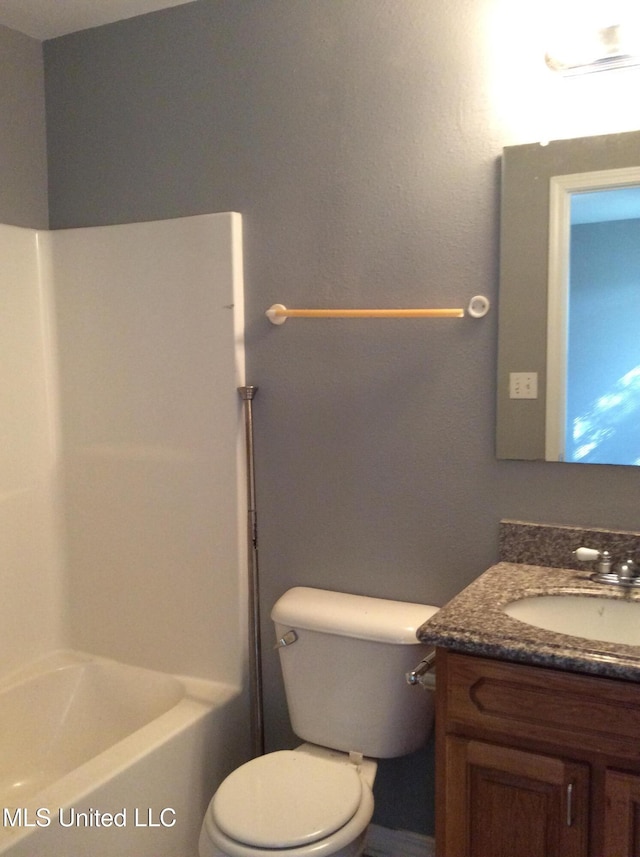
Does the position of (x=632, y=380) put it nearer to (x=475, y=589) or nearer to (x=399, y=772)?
(x=475, y=589)

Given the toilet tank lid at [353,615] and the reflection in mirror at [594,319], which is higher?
the reflection in mirror at [594,319]

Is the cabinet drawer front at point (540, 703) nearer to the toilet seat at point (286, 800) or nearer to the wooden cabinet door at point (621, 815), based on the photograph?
the wooden cabinet door at point (621, 815)

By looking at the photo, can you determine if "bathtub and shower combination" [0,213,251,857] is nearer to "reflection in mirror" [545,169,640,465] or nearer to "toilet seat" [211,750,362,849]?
"toilet seat" [211,750,362,849]

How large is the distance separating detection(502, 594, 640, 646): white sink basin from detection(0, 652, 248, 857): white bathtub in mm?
977

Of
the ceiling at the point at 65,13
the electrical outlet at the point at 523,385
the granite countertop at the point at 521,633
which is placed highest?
the ceiling at the point at 65,13

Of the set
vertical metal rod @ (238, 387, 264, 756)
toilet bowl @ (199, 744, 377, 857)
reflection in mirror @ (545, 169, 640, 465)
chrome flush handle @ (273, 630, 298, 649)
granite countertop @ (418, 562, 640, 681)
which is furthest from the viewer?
vertical metal rod @ (238, 387, 264, 756)

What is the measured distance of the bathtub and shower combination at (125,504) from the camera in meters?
2.24

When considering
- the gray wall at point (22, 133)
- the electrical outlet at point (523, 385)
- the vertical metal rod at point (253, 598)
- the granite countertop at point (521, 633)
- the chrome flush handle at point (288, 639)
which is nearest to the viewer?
the granite countertop at point (521, 633)

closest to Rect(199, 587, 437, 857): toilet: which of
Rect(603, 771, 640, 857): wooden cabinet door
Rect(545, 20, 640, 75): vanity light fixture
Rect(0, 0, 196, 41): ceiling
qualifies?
Rect(603, 771, 640, 857): wooden cabinet door

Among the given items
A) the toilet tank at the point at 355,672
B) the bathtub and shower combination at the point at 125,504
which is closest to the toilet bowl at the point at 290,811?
the toilet tank at the point at 355,672

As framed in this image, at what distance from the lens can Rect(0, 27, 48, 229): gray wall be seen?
2.37 m

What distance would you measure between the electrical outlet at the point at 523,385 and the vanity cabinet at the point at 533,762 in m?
0.68

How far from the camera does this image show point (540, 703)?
1407 mm

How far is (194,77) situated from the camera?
224 cm
